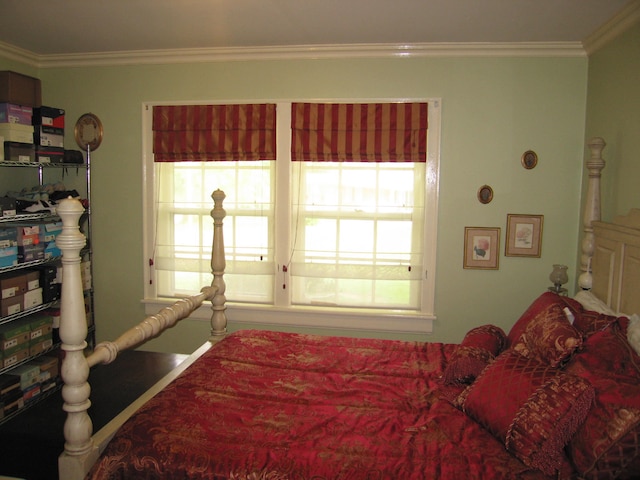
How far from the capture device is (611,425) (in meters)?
1.44

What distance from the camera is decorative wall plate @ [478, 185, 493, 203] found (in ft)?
11.1

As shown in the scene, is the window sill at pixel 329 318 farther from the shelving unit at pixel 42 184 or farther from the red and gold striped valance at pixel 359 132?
the red and gold striped valance at pixel 359 132

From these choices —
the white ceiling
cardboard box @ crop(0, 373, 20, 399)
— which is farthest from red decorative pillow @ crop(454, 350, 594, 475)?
cardboard box @ crop(0, 373, 20, 399)

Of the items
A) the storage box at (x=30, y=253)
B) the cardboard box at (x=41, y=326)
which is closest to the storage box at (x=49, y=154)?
the storage box at (x=30, y=253)

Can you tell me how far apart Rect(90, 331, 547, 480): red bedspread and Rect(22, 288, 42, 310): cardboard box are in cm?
169

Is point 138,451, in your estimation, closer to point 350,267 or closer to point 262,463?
point 262,463

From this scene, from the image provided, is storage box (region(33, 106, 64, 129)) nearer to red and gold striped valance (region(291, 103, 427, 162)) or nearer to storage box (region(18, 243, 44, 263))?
storage box (region(18, 243, 44, 263))

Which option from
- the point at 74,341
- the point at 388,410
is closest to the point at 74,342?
the point at 74,341

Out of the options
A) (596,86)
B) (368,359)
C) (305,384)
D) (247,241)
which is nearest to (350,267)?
(247,241)

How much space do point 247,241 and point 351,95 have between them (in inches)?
54.3

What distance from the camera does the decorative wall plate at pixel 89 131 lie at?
149 inches

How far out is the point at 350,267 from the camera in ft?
11.8

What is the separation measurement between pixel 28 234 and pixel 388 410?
278 centimetres

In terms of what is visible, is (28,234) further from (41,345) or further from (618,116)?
(618,116)
